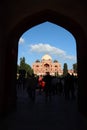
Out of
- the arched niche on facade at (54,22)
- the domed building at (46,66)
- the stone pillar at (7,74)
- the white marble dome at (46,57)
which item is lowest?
the stone pillar at (7,74)

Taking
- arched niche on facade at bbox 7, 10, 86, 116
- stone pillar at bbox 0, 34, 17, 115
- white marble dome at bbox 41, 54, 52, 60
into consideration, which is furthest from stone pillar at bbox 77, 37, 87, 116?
white marble dome at bbox 41, 54, 52, 60

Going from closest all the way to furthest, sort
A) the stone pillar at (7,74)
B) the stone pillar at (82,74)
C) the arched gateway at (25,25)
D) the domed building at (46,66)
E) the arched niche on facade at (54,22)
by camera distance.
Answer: the stone pillar at (7,74)
the arched gateway at (25,25)
the stone pillar at (82,74)
the arched niche on facade at (54,22)
the domed building at (46,66)

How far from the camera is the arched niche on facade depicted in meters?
9.09

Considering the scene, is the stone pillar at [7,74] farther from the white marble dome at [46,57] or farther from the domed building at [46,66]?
the white marble dome at [46,57]

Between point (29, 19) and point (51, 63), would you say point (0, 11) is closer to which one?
point (29, 19)

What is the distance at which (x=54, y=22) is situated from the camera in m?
10.4

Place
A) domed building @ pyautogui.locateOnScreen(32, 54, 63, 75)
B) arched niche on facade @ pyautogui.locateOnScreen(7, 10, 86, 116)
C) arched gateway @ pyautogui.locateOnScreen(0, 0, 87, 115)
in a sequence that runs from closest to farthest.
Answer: arched gateway @ pyautogui.locateOnScreen(0, 0, 87, 115), arched niche on facade @ pyautogui.locateOnScreen(7, 10, 86, 116), domed building @ pyautogui.locateOnScreen(32, 54, 63, 75)

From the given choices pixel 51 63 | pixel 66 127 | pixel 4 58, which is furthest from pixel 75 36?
pixel 51 63

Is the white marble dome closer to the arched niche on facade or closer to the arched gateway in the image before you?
the arched niche on facade

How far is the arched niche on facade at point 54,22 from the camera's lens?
9.09m

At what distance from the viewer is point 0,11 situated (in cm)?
802

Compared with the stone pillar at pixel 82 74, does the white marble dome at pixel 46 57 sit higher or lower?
higher

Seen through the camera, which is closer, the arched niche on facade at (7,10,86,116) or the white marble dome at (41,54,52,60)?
the arched niche on facade at (7,10,86,116)

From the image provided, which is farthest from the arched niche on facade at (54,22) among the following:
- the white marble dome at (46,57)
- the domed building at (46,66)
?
the white marble dome at (46,57)
